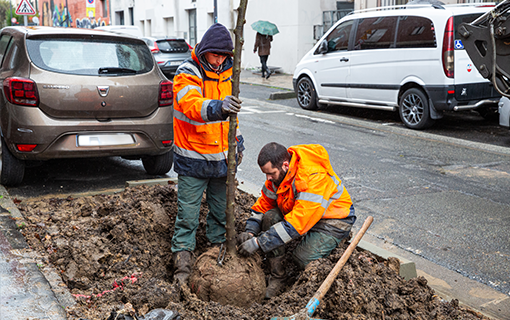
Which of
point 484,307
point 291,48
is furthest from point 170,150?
point 291,48

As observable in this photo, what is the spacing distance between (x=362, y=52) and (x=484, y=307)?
8.21 m

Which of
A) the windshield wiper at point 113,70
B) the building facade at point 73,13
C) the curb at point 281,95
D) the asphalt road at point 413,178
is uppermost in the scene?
the building facade at point 73,13

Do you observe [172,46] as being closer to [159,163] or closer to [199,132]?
[159,163]

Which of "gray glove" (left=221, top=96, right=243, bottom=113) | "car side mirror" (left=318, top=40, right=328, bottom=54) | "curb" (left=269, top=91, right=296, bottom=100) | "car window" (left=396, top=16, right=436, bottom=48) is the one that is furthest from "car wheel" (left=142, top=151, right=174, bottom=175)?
"curb" (left=269, top=91, right=296, bottom=100)

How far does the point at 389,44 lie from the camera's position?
10281 mm

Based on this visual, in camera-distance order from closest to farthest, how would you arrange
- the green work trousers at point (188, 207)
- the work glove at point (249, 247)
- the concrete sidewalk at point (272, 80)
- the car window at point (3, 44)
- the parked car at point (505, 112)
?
the work glove at point (249, 247) → the green work trousers at point (188, 207) → the car window at point (3, 44) → the parked car at point (505, 112) → the concrete sidewalk at point (272, 80)

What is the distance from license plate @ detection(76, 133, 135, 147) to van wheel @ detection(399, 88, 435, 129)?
6192mm

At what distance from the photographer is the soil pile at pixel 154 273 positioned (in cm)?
293

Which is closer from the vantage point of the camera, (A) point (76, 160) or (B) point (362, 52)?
(A) point (76, 160)

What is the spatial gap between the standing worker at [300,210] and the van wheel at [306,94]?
905 centimetres

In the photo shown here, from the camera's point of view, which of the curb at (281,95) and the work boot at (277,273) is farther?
the curb at (281,95)

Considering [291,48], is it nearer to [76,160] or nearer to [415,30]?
[415,30]

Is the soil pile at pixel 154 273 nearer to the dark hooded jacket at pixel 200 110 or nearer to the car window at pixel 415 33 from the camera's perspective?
the dark hooded jacket at pixel 200 110

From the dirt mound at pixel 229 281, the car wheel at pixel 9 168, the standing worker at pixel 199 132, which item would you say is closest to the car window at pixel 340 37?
the car wheel at pixel 9 168
